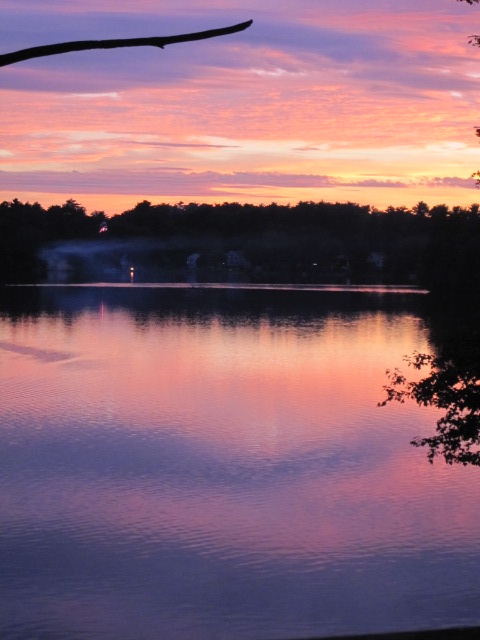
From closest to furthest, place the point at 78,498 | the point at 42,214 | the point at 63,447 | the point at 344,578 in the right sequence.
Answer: the point at 344,578 → the point at 78,498 → the point at 63,447 → the point at 42,214

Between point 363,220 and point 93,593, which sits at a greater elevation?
point 363,220

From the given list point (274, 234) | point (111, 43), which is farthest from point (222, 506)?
point (274, 234)

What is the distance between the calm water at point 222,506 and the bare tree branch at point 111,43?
657 cm

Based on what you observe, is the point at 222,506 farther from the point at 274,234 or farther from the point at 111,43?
the point at 274,234

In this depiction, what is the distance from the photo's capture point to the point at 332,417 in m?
19.3

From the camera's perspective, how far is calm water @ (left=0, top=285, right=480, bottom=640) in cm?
964

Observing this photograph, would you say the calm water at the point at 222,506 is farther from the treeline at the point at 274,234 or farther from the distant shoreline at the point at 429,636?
the treeline at the point at 274,234

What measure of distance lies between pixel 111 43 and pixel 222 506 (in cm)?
1008

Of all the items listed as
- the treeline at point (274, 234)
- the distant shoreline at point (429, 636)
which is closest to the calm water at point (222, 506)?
the distant shoreline at point (429, 636)

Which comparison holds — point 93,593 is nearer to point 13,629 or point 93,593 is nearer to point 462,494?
point 13,629

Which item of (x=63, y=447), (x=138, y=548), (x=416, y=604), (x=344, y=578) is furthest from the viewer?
(x=63, y=447)

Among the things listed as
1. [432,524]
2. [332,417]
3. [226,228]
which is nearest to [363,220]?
[226,228]

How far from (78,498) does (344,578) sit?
416 centimetres

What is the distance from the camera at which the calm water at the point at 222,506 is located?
9641mm
